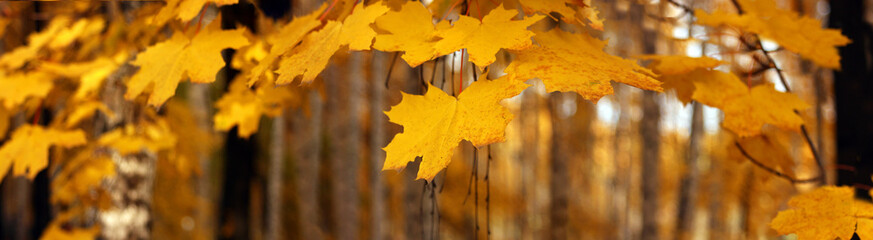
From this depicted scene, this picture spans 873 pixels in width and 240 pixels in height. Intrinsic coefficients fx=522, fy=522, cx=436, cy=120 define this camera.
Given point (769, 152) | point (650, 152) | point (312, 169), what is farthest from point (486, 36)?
point (312, 169)

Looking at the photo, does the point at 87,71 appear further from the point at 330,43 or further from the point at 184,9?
the point at 330,43

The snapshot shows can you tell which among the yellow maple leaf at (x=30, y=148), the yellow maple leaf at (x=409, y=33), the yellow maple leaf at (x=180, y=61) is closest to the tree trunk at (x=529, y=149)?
the yellow maple leaf at (x=30, y=148)

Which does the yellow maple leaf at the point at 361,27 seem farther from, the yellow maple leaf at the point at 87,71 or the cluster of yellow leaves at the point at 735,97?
the yellow maple leaf at the point at 87,71

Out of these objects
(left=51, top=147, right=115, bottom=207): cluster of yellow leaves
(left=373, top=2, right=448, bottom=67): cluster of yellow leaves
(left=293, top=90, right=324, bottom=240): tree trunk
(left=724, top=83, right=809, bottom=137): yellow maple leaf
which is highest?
(left=373, top=2, right=448, bottom=67): cluster of yellow leaves

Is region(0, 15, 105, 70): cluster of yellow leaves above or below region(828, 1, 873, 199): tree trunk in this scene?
above

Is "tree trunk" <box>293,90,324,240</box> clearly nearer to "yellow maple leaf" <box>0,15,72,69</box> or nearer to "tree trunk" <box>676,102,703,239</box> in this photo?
"yellow maple leaf" <box>0,15,72,69</box>

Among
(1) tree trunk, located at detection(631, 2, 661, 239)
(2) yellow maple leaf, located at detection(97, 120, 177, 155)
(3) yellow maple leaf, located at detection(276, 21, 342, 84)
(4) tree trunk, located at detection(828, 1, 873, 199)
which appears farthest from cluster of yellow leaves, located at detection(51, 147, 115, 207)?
(1) tree trunk, located at detection(631, 2, 661, 239)

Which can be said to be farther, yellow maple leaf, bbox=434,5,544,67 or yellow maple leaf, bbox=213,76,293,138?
yellow maple leaf, bbox=213,76,293,138
